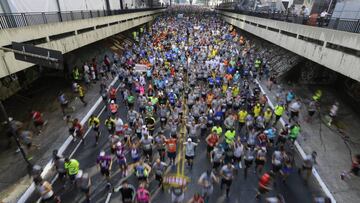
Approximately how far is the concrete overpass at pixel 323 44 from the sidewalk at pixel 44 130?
53.4 ft

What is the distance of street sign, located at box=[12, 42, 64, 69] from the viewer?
8.37 meters

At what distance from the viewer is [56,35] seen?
54.0 ft

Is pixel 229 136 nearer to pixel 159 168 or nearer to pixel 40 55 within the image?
pixel 159 168

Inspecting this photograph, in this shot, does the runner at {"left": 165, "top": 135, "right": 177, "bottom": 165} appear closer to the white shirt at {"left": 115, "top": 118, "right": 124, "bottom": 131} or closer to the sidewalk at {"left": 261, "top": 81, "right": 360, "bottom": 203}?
the white shirt at {"left": 115, "top": 118, "right": 124, "bottom": 131}

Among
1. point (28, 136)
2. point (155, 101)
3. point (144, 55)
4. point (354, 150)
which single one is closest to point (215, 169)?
point (155, 101)

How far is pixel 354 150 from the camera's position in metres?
12.4

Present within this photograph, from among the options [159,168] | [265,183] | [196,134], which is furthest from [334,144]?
[159,168]

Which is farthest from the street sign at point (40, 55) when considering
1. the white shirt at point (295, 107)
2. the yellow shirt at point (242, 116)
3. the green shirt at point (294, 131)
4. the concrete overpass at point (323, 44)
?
the concrete overpass at point (323, 44)

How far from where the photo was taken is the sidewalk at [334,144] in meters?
9.77

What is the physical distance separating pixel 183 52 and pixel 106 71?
10007 mm

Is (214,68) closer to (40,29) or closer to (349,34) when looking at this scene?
(349,34)

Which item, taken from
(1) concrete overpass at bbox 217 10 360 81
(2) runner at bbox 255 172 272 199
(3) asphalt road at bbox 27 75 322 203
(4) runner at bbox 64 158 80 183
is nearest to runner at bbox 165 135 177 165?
(3) asphalt road at bbox 27 75 322 203

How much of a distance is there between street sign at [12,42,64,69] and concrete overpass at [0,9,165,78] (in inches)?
108

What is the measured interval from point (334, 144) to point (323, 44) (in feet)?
21.8
